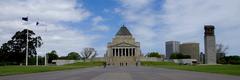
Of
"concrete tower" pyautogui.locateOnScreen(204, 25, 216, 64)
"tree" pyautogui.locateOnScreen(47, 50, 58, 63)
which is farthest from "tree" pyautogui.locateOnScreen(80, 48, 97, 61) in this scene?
"concrete tower" pyautogui.locateOnScreen(204, 25, 216, 64)

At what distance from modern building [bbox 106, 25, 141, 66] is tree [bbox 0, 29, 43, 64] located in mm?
35937

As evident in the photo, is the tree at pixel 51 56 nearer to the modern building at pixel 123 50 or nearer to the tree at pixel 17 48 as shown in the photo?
the modern building at pixel 123 50

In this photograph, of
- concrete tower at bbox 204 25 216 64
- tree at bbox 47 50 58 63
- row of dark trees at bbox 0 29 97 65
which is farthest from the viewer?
tree at bbox 47 50 58 63

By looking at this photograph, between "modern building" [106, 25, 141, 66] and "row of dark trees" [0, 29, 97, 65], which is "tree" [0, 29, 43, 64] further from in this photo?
"modern building" [106, 25, 141, 66]

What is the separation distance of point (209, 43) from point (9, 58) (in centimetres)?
6183

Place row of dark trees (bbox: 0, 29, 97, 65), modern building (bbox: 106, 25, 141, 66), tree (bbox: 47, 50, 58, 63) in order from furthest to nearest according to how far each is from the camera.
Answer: tree (bbox: 47, 50, 58, 63) < modern building (bbox: 106, 25, 141, 66) < row of dark trees (bbox: 0, 29, 97, 65)

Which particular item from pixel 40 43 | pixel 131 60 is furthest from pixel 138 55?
pixel 40 43

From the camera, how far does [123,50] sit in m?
164

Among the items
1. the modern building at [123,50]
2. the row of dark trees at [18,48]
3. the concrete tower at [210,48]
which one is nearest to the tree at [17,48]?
the row of dark trees at [18,48]

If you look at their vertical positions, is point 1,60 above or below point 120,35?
below

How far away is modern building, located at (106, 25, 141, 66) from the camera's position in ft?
509

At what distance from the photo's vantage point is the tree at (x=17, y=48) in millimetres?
125438

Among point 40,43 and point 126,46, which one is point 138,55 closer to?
point 126,46

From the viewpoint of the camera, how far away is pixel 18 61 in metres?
127
